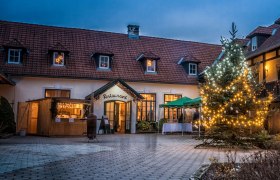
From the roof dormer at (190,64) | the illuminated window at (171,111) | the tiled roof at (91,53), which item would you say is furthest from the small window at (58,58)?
the roof dormer at (190,64)

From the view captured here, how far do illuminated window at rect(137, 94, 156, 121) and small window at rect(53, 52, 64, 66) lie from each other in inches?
256

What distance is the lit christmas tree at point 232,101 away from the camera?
44.2 feet

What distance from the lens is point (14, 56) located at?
22.8 meters

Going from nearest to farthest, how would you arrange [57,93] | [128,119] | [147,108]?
[57,93] < [128,119] < [147,108]

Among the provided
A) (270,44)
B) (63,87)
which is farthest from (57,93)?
(270,44)

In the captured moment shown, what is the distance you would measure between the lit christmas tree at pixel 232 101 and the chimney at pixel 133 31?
15.8 meters

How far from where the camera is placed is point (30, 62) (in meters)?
23.0

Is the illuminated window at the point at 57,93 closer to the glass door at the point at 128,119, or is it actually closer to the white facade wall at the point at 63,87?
the white facade wall at the point at 63,87

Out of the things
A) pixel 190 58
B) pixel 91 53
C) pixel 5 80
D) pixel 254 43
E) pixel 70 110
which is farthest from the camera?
pixel 190 58

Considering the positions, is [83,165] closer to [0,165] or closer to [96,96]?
[0,165]

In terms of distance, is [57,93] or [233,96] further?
[57,93]

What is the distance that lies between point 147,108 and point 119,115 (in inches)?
94.2

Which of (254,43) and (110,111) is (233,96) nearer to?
(110,111)

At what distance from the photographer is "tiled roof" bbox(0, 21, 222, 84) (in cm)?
2323
